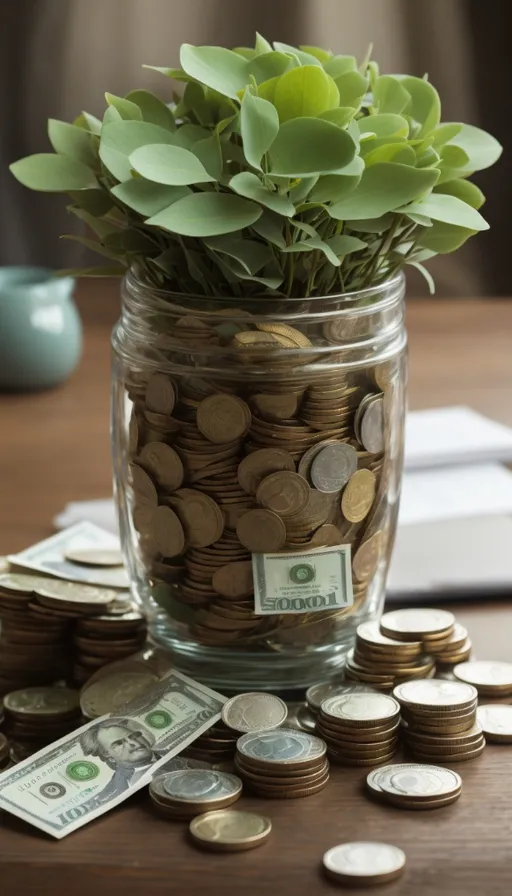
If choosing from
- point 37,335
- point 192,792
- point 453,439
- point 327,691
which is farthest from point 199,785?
point 37,335

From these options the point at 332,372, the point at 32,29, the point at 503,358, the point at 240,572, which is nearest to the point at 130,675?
the point at 240,572

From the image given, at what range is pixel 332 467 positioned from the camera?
70cm

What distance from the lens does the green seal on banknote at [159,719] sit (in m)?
0.71

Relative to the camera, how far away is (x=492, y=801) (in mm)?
666

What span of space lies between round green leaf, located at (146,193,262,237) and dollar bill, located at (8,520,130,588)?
0.29 meters

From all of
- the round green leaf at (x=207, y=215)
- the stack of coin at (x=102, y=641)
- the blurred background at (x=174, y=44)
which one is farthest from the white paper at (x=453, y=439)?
the blurred background at (x=174, y=44)

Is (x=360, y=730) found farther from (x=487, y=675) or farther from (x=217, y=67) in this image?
(x=217, y=67)

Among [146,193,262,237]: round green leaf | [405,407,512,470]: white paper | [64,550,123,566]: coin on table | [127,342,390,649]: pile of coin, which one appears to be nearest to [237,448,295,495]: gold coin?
[127,342,390,649]: pile of coin

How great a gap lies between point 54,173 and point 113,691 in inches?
12.1

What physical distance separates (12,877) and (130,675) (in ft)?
0.57

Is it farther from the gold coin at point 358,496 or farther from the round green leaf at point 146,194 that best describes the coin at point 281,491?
the round green leaf at point 146,194

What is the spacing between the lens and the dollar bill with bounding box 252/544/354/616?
707 millimetres

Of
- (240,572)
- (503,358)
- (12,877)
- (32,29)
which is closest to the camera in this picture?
(12,877)

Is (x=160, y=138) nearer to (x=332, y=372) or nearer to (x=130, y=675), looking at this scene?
(x=332, y=372)
